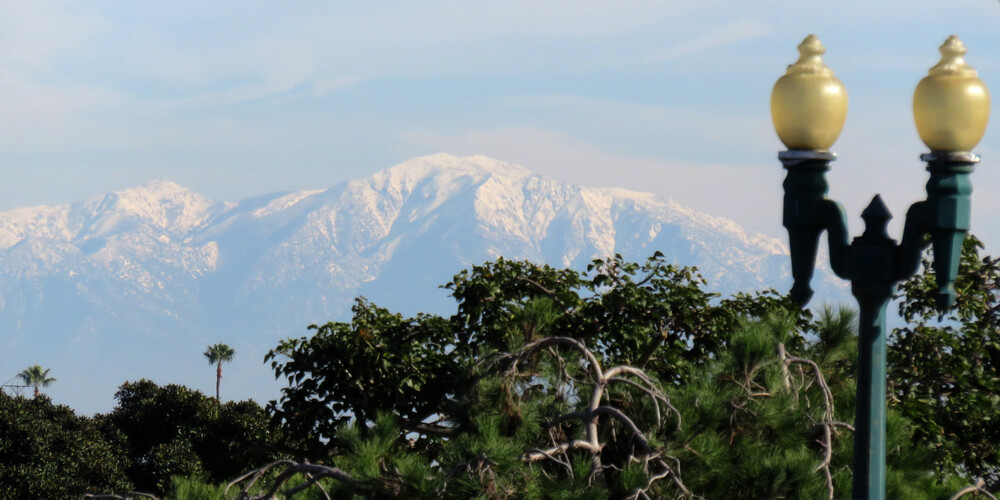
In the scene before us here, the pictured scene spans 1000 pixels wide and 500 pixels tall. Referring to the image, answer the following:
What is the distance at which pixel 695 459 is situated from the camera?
24.6 ft

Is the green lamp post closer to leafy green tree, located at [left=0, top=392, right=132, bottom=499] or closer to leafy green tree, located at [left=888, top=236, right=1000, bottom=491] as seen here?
leafy green tree, located at [left=888, top=236, right=1000, bottom=491]

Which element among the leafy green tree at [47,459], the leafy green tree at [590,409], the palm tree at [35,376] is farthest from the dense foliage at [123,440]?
the palm tree at [35,376]

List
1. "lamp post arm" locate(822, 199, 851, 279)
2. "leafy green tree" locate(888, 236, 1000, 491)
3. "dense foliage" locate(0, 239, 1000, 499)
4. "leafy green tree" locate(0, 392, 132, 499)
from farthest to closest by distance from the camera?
"leafy green tree" locate(0, 392, 132, 499) → "leafy green tree" locate(888, 236, 1000, 491) → "dense foliage" locate(0, 239, 1000, 499) → "lamp post arm" locate(822, 199, 851, 279)

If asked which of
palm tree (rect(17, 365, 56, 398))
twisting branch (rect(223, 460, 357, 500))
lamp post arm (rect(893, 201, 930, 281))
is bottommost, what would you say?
twisting branch (rect(223, 460, 357, 500))

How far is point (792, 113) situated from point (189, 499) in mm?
5525

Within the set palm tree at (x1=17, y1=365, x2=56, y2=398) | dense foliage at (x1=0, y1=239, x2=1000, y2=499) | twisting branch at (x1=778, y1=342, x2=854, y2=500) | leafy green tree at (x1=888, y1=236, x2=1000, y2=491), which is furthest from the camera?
palm tree at (x1=17, y1=365, x2=56, y2=398)

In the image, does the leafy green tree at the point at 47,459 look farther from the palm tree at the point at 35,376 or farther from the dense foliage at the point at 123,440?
the palm tree at the point at 35,376

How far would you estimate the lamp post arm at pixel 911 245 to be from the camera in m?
4.73

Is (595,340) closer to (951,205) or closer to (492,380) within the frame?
(492,380)

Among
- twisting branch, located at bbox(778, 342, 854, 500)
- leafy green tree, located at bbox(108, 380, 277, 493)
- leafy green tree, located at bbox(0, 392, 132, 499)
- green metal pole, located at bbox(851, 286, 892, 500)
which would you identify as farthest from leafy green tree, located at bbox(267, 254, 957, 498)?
leafy green tree, located at bbox(108, 380, 277, 493)

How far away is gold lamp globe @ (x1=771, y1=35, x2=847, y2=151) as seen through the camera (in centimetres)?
482

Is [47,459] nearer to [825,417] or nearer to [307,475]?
[307,475]

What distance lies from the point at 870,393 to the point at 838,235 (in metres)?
0.65

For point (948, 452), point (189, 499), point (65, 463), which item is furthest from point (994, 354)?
point (65, 463)
